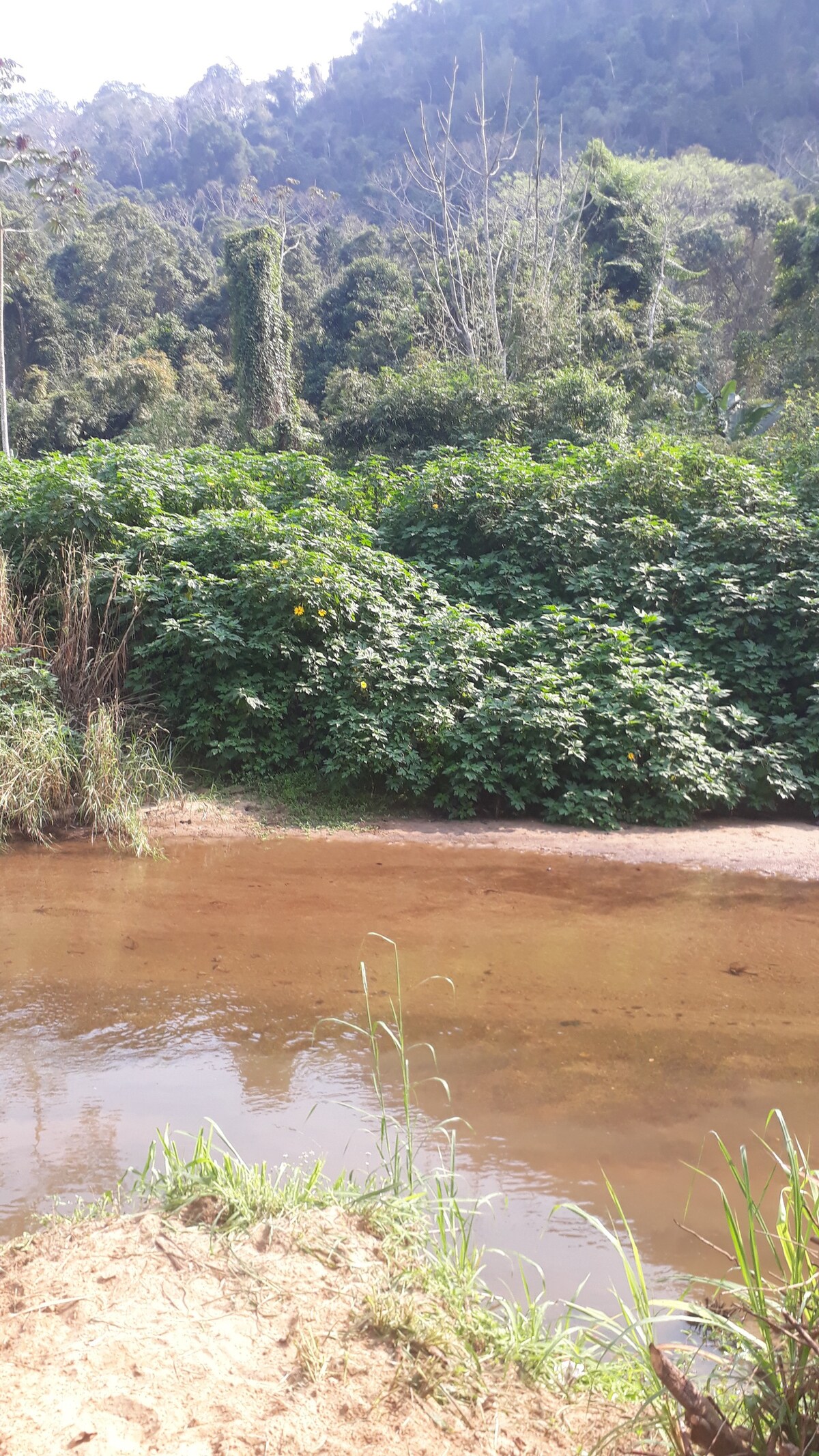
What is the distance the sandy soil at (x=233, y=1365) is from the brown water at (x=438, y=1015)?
76 centimetres

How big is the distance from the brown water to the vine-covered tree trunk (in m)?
20.2

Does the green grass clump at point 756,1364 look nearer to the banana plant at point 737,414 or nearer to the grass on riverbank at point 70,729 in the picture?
the grass on riverbank at point 70,729

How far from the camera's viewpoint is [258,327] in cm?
2509

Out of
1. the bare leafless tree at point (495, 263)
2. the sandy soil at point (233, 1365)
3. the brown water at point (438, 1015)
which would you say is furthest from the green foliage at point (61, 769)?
the bare leafless tree at point (495, 263)

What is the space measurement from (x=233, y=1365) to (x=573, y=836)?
597 centimetres

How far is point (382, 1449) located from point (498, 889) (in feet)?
15.6

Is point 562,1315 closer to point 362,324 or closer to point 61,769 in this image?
point 61,769

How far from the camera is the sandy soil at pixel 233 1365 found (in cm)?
171

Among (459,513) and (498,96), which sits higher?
(498,96)

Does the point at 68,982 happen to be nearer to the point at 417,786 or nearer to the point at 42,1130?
the point at 42,1130

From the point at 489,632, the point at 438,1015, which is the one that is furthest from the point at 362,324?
the point at 438,1015

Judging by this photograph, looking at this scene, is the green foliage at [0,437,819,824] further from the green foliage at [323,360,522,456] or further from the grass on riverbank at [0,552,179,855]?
the green foliage at [323,360,522,456]

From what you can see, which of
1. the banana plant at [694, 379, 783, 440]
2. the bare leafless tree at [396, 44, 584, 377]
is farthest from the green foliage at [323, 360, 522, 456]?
the banana plant at [694, 379, 783, 440]

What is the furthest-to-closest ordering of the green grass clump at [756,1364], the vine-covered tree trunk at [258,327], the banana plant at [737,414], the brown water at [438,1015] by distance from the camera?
the vine-covered tree trunk at [258,327]
the banana plant at [737,414]
the brown water at [438,1015]
the green grass clump at [756,1364]
